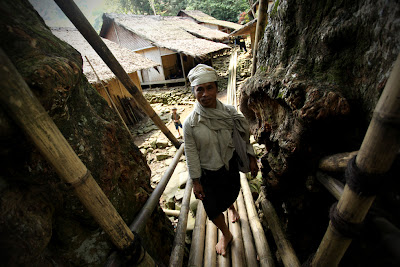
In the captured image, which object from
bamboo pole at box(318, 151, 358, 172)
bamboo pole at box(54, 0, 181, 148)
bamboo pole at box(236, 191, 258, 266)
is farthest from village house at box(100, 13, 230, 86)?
bamboo pole at box(318, 151, 358, 172)

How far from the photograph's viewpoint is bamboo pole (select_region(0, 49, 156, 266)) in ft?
2.40

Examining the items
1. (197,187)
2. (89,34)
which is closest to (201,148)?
(197,187)

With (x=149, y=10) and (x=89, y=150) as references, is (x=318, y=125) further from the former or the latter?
(x=149, y=10)

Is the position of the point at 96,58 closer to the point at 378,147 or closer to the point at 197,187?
the point at 197,187

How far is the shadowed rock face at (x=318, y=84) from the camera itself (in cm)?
117

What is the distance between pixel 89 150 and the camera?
4.62 feet

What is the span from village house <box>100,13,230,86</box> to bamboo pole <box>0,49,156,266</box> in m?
10.8

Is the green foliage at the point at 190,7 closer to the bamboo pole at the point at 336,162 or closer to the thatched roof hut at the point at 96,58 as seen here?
the thatched roof hut at the point at 96,58

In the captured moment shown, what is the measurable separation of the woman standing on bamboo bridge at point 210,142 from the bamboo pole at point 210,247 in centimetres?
45

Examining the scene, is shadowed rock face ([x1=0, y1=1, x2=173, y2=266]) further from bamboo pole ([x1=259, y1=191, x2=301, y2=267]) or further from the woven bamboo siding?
the woven bamboo siding

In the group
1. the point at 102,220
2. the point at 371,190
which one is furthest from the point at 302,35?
the point at 102,220

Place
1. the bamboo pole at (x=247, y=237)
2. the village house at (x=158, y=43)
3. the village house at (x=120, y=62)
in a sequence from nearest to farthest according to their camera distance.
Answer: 1. the bamboo pole at (x=247, y=237)
2. the village house at (x=120, y=62)
3. the village house at (x=158, y=43)

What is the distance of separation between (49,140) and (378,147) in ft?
4.84

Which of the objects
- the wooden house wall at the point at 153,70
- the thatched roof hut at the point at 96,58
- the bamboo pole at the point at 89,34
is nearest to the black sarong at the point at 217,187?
the bamboo pole at the point at 89,34
